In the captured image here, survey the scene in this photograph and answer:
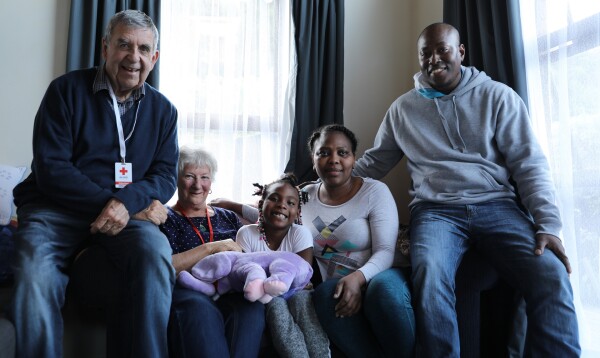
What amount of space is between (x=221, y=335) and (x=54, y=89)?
43.7 inches

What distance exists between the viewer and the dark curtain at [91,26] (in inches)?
121

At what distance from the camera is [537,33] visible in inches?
91.9

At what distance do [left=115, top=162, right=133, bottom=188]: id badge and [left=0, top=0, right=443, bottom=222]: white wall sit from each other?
148cm

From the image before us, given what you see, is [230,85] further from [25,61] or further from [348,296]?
[348,296]

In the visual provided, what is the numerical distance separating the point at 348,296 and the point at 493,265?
63 cm

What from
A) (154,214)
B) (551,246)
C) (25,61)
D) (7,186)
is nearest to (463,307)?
(551,246)

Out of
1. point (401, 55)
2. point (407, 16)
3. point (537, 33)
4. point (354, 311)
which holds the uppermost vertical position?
point (407, 16)

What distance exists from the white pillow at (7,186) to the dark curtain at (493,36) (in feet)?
8.45

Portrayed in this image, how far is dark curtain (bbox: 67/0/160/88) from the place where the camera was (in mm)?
3064

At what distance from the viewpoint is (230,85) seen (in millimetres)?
3305

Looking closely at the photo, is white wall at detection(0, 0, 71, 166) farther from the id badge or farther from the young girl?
the young girl

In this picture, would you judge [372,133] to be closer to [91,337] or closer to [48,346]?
[91,337]

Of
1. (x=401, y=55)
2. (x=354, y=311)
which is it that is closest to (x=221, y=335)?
(x=354, y=311)

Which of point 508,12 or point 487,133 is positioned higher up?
point 508,12
